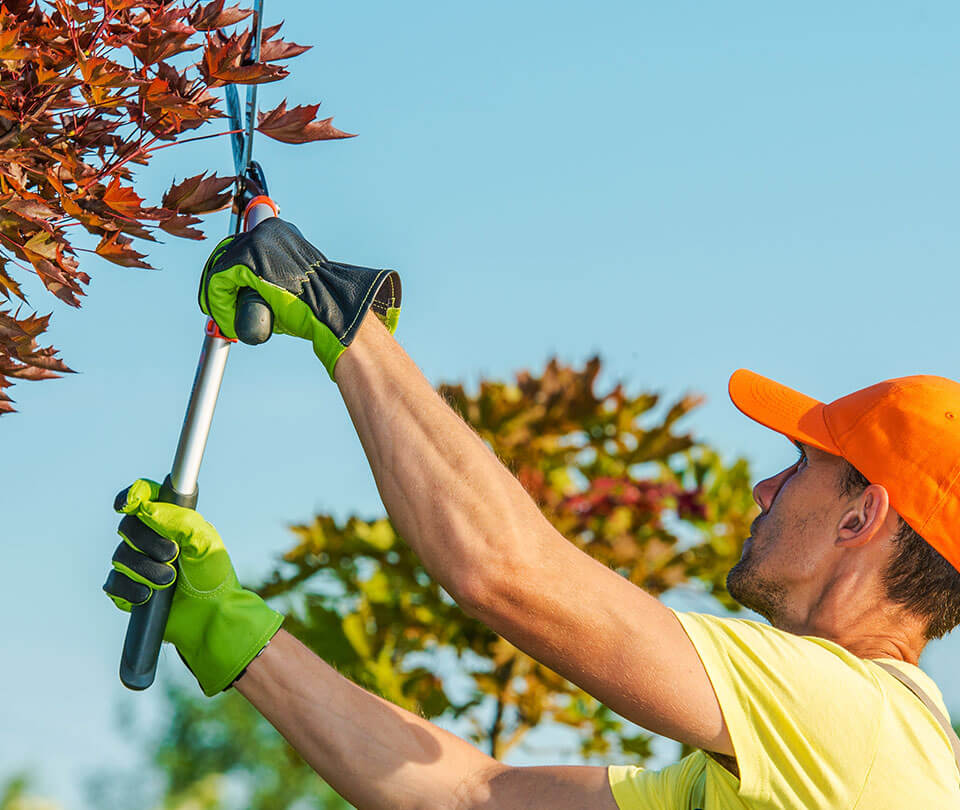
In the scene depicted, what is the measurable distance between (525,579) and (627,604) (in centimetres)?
20

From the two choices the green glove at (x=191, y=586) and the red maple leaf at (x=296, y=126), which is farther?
the green glove at (x=191, y=586)

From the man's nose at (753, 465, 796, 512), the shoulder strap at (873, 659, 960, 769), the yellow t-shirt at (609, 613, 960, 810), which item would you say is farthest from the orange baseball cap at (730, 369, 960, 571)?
the yellow t-shirt at (609, 613, 960, 810)

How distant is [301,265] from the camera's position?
214 centimetres

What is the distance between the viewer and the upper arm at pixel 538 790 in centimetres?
265

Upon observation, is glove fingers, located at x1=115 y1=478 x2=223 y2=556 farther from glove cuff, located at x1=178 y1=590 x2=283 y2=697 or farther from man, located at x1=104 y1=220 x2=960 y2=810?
glove cuff, located at x1=178 y1=590 x2=283 y2=697

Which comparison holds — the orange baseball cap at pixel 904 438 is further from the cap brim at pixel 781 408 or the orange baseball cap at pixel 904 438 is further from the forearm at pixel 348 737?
the forearm at pixel 348 737

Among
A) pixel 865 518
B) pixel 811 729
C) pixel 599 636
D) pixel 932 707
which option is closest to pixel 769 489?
pixel 865 518

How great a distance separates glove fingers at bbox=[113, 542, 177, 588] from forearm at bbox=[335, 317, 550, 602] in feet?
2.58

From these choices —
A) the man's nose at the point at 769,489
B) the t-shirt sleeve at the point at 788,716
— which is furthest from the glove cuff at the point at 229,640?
the man's nose at the point at 769,489

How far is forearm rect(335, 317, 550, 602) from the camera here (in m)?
1.83

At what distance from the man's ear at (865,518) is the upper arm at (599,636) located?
0.78 meters

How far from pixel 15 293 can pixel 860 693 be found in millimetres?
1815

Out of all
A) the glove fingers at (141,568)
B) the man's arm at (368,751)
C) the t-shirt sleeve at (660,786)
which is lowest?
the t-shirt sleeve at (660,786)

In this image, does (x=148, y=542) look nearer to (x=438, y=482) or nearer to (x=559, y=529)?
(x=438, y=482)
